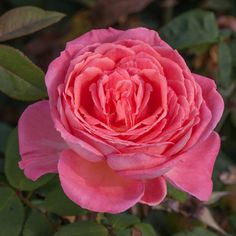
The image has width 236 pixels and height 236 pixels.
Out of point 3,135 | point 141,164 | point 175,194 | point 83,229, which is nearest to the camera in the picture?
point 141,164

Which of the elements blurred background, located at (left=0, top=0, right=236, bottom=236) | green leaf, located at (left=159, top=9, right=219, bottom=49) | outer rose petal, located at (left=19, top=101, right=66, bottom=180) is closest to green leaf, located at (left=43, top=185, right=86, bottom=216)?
blurred background, located at (left=0, top=0, right=236, bottom=236)

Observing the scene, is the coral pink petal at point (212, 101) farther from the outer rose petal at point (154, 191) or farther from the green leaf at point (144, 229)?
the green leaf at point (144, 229)

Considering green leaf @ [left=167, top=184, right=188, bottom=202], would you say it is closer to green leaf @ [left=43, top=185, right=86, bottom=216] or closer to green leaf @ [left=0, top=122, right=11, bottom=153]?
green leaf @ [left=43, top=185, right=86, bottom=216]

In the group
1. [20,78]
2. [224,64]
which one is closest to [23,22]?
[20,78]

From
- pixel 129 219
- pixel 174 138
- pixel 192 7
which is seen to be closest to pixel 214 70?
pixel 192 7

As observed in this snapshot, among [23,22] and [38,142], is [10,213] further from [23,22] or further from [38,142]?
[23,22]

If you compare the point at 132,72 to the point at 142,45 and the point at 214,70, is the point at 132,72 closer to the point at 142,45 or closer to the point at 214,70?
the point at 142,45

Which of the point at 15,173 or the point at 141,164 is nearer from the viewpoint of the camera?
the point at 141,164
